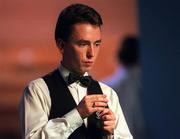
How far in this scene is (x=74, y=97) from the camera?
197cm

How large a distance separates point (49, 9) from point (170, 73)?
2.00 metres

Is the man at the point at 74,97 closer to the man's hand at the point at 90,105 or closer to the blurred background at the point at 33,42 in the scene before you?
the man's hand at the point at 90,105

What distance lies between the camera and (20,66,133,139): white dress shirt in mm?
1847

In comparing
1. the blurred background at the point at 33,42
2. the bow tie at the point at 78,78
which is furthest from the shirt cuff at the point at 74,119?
the blurred background at the point at 33,42

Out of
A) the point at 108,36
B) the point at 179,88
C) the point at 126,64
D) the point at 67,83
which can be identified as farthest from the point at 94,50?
the point at 108,36

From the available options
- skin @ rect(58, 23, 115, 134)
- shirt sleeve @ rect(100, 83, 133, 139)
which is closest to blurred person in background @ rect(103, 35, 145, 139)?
shirt sleeve @ rect(100, 83, 133, 139)

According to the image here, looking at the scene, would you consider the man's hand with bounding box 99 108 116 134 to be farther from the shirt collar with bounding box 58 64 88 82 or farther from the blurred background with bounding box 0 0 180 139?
the blurred background with bounding box 0 0 180 139

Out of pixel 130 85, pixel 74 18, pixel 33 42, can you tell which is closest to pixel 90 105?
pixel 74 18

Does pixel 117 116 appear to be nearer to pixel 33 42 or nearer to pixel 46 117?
pixel 46 117

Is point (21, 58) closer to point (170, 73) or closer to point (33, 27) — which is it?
point (33, 27)

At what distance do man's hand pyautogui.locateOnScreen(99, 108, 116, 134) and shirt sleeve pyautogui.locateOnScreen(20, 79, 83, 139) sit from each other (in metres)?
0.06

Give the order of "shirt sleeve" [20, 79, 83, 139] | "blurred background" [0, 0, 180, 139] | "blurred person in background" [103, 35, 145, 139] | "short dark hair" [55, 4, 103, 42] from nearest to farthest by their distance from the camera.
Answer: "shirt sleeve" [20, 79, 83, 139] < "short dark hair" [55, 4, 103, 42] < "blurred person in background" [103, 35, 145, 139] < "blurred background" [0, 0, 180, 139]

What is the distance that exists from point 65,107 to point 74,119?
0.10m

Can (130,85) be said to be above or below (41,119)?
below
